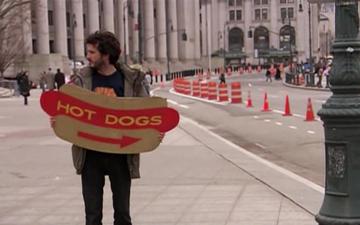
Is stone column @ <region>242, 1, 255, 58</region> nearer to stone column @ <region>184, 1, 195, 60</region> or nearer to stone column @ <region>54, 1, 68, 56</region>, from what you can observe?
stone column @ <region>184, 1, 195, 60</region>

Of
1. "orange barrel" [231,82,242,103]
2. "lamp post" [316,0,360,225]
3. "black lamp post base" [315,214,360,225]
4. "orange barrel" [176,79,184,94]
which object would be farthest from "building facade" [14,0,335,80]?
"black lamp post base" [315,214,360,225]

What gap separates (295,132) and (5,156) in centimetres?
888

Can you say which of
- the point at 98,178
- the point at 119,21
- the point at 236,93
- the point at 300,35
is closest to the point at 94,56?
the point at 98,178

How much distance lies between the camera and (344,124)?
5133 millimetres

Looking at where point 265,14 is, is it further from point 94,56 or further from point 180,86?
point 94,56

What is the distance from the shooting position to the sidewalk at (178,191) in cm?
795

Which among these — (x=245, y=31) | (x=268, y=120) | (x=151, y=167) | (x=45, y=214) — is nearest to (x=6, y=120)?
(x=268, y=120)

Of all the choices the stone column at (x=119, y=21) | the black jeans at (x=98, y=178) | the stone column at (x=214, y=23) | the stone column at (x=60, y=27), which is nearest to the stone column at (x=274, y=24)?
the stone column at (x=214, y=23)

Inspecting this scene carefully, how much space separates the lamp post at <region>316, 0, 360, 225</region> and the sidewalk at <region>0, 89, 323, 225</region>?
2.29 m

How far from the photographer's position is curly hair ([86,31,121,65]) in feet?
17.5

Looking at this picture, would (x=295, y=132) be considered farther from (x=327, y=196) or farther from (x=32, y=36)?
(x=32, y=36)

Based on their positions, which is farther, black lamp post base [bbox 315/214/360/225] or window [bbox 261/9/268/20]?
window [bbox 261/9/268/20]

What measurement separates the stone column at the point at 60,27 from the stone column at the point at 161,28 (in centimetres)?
3107

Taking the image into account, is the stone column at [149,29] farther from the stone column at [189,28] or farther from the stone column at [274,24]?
the stone column at [274,24]
